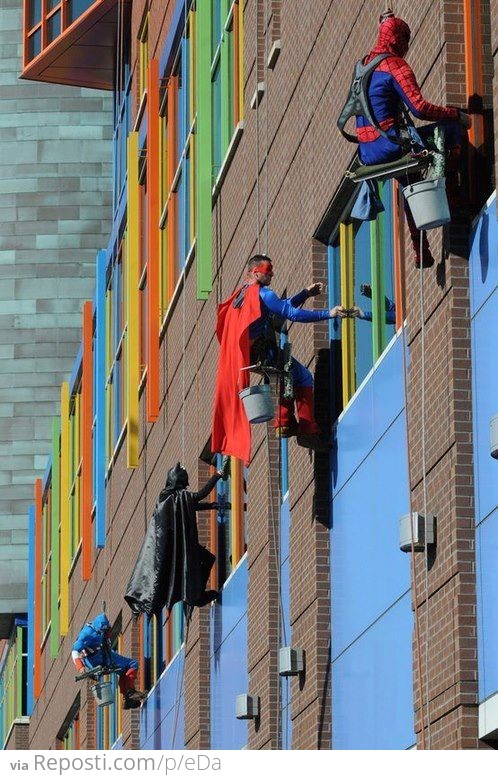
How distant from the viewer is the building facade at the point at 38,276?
60.1 m

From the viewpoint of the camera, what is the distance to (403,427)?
16.8 metres

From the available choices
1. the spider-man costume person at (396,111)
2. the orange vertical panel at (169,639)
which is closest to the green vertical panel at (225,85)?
the orange vertical panel at (169,639)

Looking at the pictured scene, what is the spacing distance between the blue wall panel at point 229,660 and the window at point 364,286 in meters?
5.26

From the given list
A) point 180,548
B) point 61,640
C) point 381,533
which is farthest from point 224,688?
point 61,640

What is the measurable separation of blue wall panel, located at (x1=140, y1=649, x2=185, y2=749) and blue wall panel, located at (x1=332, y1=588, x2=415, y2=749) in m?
9.99

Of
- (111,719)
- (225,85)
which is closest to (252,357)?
(225,85)

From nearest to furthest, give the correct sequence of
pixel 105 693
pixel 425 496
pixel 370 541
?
pixel 425 496 → pixel 370 541 → pixel 105 693

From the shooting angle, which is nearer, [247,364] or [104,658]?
[247,364]

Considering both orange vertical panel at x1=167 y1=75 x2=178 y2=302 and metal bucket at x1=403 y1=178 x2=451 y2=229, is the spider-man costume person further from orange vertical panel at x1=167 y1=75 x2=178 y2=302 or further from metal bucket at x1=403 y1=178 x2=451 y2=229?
orange vertical panel at x1=167 y1=75 x2=178 y2=302

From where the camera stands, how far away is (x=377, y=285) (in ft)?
60.8

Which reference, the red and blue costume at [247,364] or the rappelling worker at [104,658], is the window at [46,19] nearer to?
the rappelling worker at [104,658]

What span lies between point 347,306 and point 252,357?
48.1 inches

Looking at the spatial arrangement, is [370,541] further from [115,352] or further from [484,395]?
[115,352]

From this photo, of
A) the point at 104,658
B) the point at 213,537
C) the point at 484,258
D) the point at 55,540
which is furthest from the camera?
the point at 55,540
